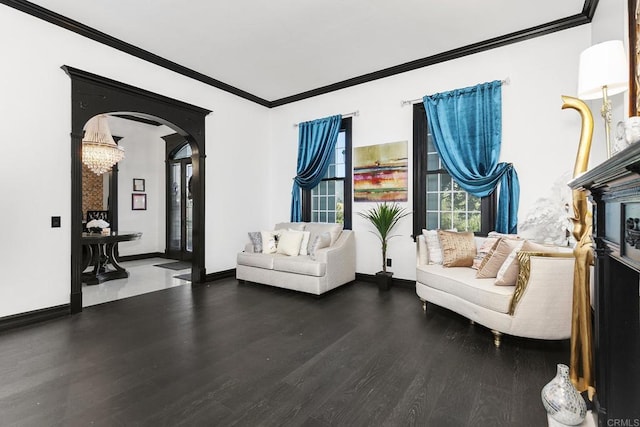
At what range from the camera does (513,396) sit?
70.2 inches

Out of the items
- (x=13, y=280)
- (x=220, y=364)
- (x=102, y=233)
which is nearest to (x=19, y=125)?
(x=13, y=280)

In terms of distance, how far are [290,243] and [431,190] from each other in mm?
2073

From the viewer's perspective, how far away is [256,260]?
14.1ft

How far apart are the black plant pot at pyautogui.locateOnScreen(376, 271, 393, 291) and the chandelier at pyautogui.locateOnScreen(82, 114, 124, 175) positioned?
422 cm

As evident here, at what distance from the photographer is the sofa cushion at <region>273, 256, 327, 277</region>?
379 centimetres

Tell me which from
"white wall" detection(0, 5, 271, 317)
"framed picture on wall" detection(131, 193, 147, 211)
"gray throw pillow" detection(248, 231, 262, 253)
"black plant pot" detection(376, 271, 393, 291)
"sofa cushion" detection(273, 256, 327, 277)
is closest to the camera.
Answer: "white wall" detection(0, 5, 271, 317)

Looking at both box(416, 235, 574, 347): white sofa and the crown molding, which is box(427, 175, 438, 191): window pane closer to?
box(416, 235, 574, 347): white sofa

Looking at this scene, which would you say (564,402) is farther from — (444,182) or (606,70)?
(444,182)

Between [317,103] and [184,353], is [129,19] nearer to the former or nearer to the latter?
[317,103]

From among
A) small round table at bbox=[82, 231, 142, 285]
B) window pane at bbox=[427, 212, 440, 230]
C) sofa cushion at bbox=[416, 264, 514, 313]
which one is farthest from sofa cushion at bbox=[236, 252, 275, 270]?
window pane at bbox=[427, 212, 440, 230]

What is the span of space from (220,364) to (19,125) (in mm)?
2983

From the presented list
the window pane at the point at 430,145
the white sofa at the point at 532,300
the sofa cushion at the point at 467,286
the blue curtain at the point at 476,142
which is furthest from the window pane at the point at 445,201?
the white sofa at the point at 532,300

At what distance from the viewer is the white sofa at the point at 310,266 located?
150 inches

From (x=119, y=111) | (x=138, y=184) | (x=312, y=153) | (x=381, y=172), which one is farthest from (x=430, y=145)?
(x=138, y=184)
